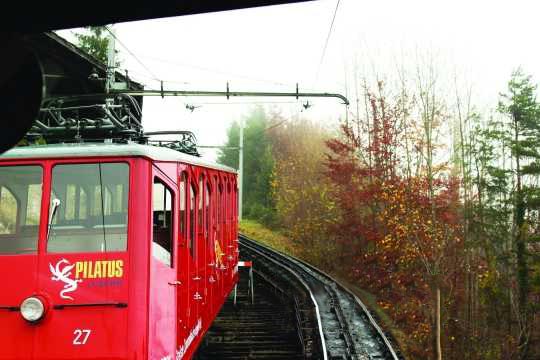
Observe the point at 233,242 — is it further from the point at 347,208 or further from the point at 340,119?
the point at 340,119

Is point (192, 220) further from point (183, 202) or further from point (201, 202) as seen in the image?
point (201, 202)

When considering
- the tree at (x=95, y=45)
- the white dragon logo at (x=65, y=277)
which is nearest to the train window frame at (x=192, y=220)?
the white dragon logo at (x=65, y=277)

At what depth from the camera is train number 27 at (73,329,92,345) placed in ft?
15.4

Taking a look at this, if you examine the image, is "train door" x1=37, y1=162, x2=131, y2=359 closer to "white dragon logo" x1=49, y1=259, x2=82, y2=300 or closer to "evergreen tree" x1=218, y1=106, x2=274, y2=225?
"white dragon logo" x1=49, y1=259, x2=82, y2=300

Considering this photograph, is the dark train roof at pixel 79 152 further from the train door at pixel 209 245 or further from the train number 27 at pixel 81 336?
the train door at pixel 209 245

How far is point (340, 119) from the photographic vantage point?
22641 millimetres

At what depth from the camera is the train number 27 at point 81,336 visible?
470 cm

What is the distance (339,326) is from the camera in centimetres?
1014

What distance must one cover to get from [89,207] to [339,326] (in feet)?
20.8

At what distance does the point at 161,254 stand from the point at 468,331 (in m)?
18.5

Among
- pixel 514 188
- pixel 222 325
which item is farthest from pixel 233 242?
pixel 514 188

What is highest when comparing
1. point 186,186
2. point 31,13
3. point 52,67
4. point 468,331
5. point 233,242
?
point 52,67

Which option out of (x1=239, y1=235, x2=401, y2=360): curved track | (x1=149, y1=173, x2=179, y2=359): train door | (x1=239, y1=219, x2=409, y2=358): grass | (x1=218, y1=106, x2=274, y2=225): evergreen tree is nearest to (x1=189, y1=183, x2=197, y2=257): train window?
(x1=149, y1=173, x2=179, y2=359): train door

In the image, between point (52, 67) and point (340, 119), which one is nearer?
point (52, 67)
